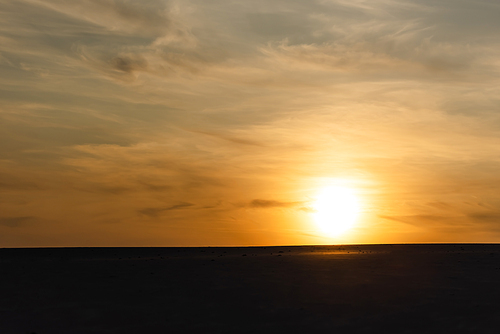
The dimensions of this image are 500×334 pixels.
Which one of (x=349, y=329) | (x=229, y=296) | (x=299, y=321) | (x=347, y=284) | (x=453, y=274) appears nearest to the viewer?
(x=349, y=329)

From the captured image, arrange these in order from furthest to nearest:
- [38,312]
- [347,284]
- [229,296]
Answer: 1. [347,284]
2. [229,296]
3. [38,312]

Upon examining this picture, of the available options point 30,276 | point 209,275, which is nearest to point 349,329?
point 209,275

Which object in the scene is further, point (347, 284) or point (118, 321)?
point (347, 284)

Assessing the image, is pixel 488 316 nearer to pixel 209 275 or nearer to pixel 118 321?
pixel 118 321

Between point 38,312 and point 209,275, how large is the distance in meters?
17.0

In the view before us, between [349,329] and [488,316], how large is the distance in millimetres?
6976

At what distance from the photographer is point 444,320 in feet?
73.8

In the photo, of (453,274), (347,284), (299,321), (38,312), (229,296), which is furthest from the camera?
(453,274)

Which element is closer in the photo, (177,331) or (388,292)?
(177,331)

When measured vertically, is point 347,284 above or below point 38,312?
above

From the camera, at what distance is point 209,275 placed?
133 ft

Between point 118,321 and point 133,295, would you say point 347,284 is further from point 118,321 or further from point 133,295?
point 118,321

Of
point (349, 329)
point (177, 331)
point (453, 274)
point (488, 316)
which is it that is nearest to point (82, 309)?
point (177, 331)

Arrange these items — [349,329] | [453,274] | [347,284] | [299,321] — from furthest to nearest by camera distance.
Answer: [453,274], [347,284], [299,321], [349,329]
